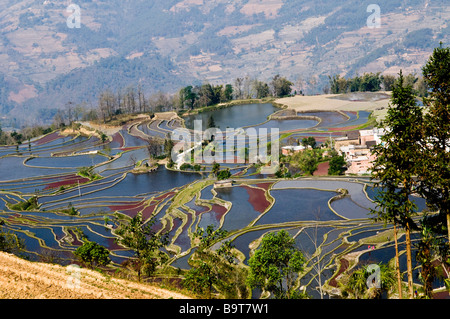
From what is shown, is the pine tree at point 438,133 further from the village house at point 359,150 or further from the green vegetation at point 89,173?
the green vegetation at point 89,173

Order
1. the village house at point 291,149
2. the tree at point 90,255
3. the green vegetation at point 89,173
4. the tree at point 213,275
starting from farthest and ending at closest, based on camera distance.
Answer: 1. the green vegetation at point 89,173
2. the village house at point 291,149
3. the tree at point 90,255
4. the tree at point 213,275

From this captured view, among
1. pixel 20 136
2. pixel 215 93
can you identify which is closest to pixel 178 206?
pixel 20 136

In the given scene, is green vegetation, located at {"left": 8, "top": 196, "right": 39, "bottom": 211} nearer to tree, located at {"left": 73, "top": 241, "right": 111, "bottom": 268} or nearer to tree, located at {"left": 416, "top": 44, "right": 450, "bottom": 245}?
tree, located at {"left": 73, "top": 241, "right": 111, "bottom": 268}

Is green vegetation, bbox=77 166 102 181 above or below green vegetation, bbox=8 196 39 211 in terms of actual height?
above

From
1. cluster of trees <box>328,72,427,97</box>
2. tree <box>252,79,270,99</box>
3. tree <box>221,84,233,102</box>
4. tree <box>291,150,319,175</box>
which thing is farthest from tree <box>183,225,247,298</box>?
Answer: tree <box>252,79,270,99</box>

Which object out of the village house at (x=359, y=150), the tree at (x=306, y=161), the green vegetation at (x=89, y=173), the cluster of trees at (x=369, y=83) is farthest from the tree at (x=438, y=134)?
the cluster of trees at (x=369, y=83)

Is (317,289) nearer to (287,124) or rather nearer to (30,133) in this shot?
(287,124)
